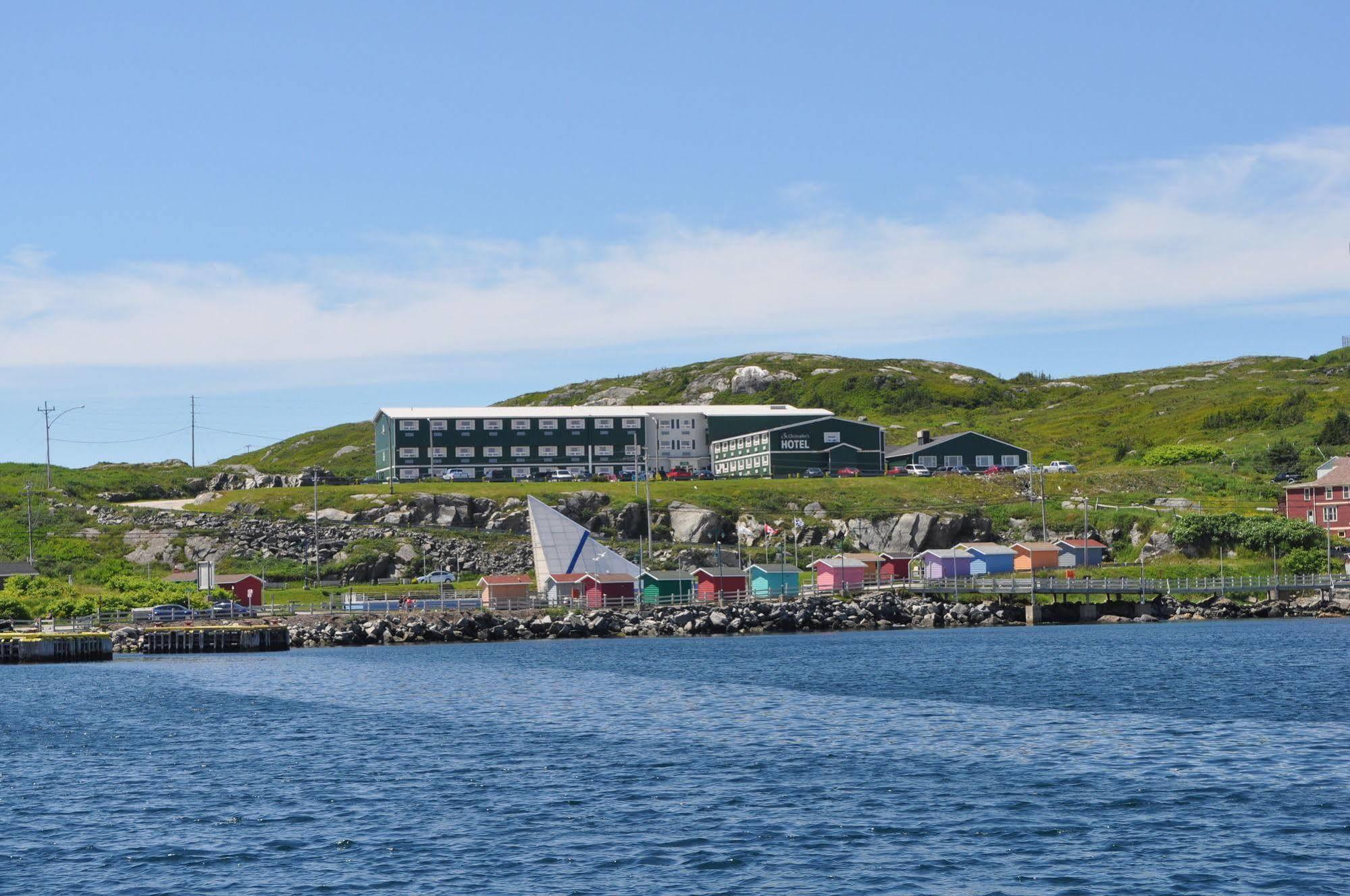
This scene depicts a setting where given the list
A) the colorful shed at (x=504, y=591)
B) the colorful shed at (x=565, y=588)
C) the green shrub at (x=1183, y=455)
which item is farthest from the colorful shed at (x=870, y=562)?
the green shrub at (x=1183, y=455)

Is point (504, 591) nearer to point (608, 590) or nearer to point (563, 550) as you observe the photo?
point (563, 550)

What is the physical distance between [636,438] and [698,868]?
142684 mm

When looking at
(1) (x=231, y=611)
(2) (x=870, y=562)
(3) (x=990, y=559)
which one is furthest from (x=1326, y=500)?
(1) (x=231, y=611)

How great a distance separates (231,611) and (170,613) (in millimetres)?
4433

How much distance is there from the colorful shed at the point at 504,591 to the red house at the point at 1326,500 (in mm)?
75152

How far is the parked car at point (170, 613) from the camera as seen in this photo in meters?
105

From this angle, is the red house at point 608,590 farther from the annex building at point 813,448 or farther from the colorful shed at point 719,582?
the annex building at point 813,448

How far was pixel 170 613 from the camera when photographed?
106m

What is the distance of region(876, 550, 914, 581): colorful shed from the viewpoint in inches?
5059

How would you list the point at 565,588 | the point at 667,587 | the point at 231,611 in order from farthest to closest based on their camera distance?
the point at 667,587 < the point at 565,588 < the point at 231,611

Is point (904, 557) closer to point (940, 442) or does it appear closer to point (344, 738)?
point (940, 442)

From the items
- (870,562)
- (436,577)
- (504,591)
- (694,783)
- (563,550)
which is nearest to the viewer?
(694,783)

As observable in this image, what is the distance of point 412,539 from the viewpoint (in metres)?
137

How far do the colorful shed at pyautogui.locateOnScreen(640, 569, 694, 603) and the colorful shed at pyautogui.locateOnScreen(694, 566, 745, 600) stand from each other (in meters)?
1.15
